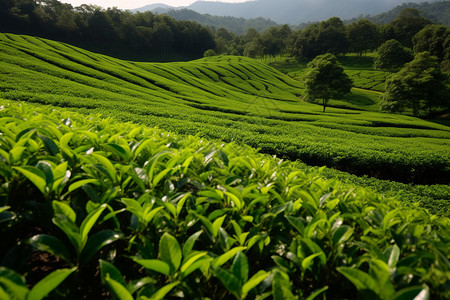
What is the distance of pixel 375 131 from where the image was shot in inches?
762

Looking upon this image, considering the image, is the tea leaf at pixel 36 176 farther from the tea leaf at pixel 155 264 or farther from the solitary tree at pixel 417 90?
the solitary tree at pixel 417 90

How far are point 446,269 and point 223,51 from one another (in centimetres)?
10079

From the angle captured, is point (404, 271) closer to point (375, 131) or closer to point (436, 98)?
point (375, 131)

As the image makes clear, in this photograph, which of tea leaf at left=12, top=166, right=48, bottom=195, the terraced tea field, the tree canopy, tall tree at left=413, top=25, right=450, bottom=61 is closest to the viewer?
tea leaf at left=12, top=166, right=48, bottom=195

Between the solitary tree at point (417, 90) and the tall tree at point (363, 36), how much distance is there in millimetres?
43278

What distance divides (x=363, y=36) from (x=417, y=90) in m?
50.4

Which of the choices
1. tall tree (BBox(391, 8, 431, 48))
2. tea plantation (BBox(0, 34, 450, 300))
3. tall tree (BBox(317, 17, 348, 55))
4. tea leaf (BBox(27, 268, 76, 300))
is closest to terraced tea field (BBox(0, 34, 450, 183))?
tea plantation (BBox(0, 34, 450, 300))

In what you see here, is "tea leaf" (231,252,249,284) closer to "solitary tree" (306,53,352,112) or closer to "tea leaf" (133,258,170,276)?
"tea leaf" (133,258,170,276)

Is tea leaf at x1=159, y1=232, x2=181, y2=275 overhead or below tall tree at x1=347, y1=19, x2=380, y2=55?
below

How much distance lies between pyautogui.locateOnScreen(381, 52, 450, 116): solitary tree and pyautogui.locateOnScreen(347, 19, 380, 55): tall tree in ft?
142

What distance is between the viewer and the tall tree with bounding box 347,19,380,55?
70.2 metres

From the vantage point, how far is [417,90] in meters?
31.5

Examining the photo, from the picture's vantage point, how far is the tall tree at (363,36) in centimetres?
7019

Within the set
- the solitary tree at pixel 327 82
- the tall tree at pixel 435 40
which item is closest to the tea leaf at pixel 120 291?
the solitary tree at pixel 327 82
